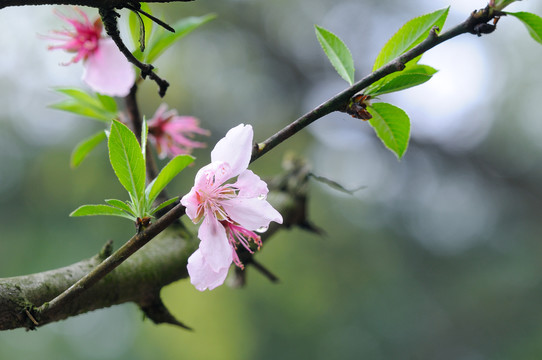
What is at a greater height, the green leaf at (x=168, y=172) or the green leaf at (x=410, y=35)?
the green leaf at (x=410, y=35)

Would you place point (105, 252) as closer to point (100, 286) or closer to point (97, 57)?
point (100, 286)

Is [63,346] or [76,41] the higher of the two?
[76,41]

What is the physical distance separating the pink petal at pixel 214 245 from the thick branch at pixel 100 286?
2.8 inches

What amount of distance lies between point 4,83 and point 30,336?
170 cm

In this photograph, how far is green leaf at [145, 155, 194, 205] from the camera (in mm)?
400

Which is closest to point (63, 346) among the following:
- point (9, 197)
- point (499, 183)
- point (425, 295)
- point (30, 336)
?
point (30, 336)

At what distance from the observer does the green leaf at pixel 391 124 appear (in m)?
0.45

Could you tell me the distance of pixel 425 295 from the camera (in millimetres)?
3580

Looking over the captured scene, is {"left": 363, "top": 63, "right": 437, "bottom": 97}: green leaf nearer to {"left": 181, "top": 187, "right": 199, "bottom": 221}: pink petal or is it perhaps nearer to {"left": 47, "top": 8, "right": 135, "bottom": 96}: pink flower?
{"left": 181, "top": 187, "right": 199, "bottom": 221}: pink petal

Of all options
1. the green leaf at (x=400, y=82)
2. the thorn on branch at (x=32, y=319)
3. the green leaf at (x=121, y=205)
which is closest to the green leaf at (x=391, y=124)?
the green leaf at (x=400, y=82)

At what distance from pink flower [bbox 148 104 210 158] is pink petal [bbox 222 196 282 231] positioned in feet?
1.06

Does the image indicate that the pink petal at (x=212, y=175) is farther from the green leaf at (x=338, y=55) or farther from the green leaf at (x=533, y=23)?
the green leaf at (x=533, y=23)

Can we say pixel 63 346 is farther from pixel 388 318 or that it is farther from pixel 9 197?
pixel 388 318

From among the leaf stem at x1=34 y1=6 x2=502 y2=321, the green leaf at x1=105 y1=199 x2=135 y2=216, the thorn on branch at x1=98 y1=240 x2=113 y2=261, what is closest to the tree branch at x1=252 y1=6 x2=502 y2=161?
the leaf stem at x1=34 y1=6 x2=502 y2=321
